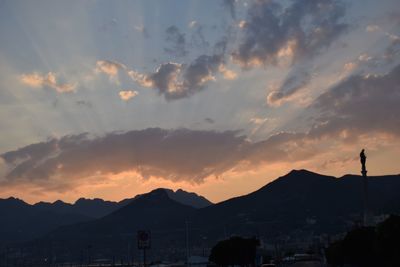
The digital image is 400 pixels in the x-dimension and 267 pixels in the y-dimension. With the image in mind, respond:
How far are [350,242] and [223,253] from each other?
115 ft

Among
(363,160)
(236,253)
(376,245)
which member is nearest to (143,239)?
(376,245)

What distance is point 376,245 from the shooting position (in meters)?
64.6

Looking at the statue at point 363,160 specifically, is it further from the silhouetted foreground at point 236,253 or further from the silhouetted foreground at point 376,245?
the silhouetted foreground at point 236,253

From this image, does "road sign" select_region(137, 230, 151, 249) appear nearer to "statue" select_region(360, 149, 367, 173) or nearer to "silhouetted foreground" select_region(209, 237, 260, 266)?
"silhouetted foreground" select_region(209, 237, 260, 266)

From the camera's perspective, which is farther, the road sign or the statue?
the statue

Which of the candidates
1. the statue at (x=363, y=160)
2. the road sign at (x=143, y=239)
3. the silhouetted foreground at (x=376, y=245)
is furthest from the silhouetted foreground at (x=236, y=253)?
the road sign at (x=143, y=239)

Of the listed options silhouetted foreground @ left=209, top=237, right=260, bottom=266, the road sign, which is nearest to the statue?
silhouetted foreground @ left=209, top=237, right=260, bottom=266

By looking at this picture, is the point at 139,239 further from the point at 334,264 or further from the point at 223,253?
the point at 334,264

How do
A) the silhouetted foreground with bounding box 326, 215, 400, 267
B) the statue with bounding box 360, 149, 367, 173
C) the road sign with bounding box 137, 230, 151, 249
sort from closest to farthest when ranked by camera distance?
the road sign with bounding box 137, 230, 151, 249 → the silhouetted foreground with bounding box 326, 215, 400, 267 → the statue with bounding box 360, 149, 367, 173

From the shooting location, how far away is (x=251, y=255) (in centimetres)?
12256

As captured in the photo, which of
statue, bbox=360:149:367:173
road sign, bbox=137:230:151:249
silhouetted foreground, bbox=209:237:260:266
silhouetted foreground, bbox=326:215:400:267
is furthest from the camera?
statue, bbox=360:149:367:173

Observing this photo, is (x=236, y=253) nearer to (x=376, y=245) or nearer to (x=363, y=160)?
(x=363, y=160)

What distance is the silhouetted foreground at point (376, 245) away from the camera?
60438 millimetres

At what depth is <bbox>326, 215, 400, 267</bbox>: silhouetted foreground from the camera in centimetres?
6044
